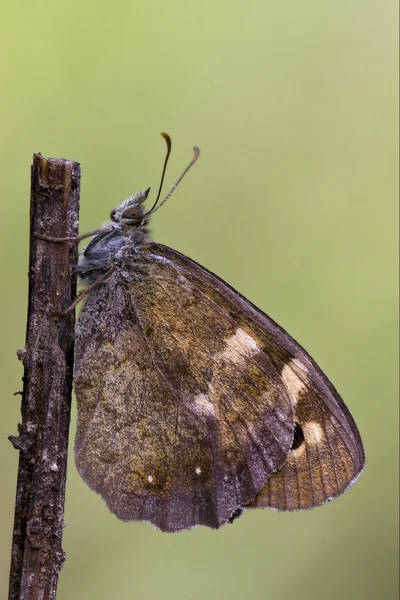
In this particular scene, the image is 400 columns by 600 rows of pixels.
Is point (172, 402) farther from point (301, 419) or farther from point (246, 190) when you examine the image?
point (246, 190)

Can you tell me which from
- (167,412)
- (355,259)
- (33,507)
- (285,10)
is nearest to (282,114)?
(285,10)

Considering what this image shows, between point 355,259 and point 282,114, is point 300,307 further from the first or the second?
point 282,114

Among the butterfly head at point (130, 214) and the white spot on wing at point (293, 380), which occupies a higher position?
the butterfly head at point (130, 214)

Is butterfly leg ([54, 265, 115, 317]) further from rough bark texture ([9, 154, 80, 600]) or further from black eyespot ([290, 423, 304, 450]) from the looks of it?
black eyespot ([290, 423, 304, 450])

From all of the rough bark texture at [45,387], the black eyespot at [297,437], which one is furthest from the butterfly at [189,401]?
the rough bark texture at [45,387]

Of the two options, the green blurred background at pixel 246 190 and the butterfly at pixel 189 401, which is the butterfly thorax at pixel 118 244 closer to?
the butterfly at pixel 189 401

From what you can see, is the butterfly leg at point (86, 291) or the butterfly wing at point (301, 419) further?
the butterfly wing at point (301, 419)
